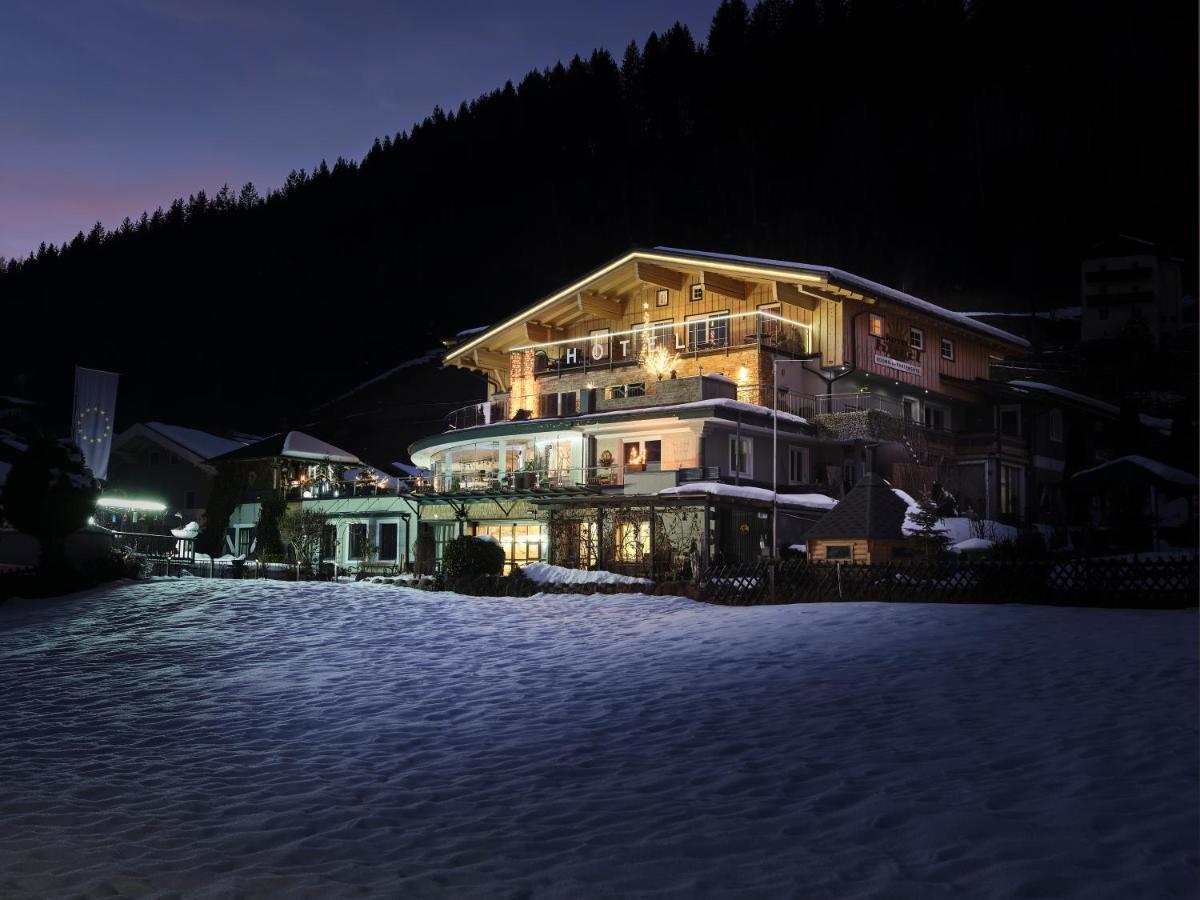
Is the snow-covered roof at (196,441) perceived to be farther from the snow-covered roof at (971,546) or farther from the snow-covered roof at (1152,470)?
the snow-covered roof at (1152,470)

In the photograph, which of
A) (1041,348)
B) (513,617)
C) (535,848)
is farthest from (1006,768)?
(1041,348)

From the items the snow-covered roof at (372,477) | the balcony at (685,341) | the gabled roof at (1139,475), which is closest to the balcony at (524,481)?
the snow-covered roof at (372,477)

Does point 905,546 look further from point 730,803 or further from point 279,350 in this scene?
point 279,350

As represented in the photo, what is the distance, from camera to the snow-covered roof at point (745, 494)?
121 feet

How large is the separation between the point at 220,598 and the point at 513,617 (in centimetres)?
796

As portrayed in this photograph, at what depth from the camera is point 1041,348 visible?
8875 cm

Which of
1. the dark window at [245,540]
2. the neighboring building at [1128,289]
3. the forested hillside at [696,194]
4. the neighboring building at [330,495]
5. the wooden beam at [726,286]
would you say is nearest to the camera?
the wooden beam at [726,286]

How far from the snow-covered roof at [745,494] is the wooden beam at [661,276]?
1133 centimetres

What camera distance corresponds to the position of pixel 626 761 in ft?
37.7

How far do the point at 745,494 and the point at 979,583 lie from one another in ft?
49.2

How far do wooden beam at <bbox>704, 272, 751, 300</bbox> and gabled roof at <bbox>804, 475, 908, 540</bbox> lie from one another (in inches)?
668

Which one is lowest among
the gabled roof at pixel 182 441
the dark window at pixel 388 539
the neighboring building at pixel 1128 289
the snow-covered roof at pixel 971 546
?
the snow-covered roof at pixel 971 546

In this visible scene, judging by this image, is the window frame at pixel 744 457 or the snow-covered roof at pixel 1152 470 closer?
the snow-covered roof at pixel 1152 470

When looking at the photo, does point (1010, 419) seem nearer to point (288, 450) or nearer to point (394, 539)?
point (394, 539)
